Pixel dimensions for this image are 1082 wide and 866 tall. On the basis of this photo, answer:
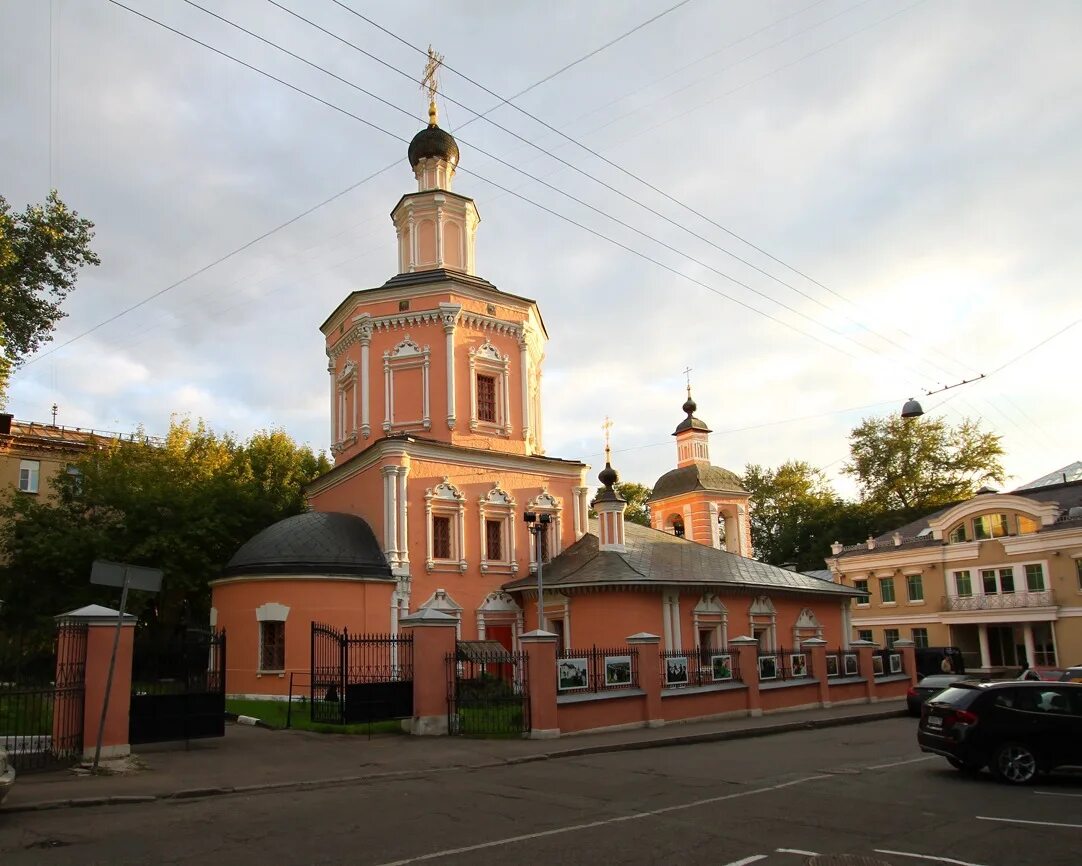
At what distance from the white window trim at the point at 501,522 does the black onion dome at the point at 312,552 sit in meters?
3.50

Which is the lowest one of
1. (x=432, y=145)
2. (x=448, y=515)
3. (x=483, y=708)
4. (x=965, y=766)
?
(x=965, y=766)

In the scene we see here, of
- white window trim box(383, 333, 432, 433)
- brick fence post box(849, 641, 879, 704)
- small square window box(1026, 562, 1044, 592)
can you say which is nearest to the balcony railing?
small square window box(1026, 562, 1044, 592)

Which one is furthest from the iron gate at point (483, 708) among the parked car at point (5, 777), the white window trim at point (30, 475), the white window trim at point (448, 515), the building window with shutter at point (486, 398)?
the white window trim at point (30, 475)

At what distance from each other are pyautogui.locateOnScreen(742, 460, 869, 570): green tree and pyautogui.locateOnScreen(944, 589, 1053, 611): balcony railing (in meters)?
16.9

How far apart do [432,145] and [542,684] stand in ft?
70.2

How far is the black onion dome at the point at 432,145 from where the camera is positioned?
31078 mm

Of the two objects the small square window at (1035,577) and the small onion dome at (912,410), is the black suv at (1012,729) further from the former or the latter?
the small square window at (1035,577)

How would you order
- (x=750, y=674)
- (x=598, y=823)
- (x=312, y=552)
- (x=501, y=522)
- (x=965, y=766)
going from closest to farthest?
(x=598, y=823)
(x=965, y=766)
(x=750, y=674)
(x=312, y=552)
(x=501, y=522)

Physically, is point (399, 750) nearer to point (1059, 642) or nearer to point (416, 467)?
point (416, 467)

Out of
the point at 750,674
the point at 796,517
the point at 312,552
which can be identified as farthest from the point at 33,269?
the point at 796,517

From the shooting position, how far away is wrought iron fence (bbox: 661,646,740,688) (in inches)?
806

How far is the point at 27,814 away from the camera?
29.9 feet

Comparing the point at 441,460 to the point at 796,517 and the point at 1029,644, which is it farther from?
the point at 796,517

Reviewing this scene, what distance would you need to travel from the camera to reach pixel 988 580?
1588 inches
